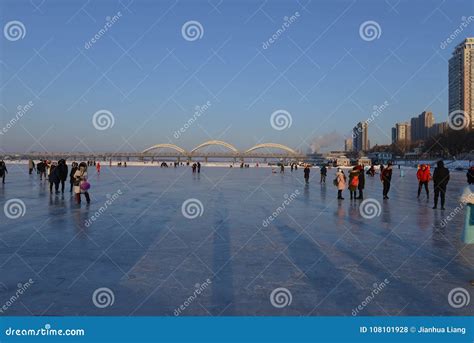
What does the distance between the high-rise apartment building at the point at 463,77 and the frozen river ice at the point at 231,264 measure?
123m

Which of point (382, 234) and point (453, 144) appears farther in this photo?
point (453, 144)

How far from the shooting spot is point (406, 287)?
187 inches

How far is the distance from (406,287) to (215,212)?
22.9 feet

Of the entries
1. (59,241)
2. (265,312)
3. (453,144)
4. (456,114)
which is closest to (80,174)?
(59,241)

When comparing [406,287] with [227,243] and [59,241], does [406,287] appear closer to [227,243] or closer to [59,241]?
[227,243]

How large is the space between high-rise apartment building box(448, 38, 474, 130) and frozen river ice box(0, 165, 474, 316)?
403ft

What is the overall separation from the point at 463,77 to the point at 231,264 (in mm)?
134067

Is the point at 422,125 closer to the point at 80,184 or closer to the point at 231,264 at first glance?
the point at 80,184

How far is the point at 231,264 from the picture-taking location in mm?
5719

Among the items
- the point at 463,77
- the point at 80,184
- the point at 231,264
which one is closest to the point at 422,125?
the point at 463,77

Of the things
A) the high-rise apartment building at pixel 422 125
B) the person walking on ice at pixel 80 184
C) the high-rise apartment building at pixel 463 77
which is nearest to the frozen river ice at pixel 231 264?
the person walking on ice at pixel 80 184

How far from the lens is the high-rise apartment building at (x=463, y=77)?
114m

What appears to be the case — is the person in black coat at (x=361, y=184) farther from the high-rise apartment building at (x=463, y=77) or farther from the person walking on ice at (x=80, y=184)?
the high-rise apartment building at (x=463, y=77)
